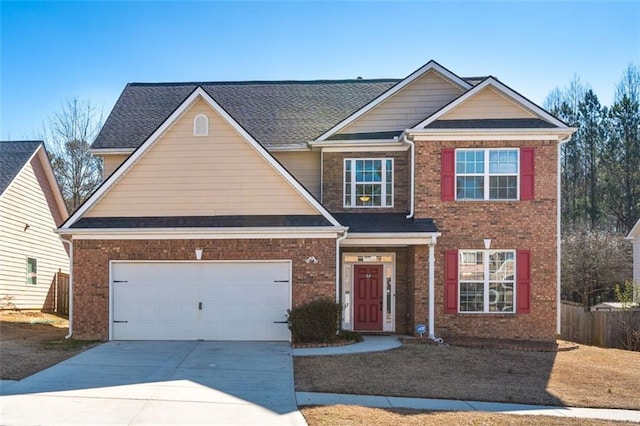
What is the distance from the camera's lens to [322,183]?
1825 cm

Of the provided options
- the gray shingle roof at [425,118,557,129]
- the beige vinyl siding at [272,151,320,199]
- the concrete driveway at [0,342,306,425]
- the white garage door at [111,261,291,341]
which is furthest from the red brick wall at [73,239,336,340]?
the gray shingle roof at [425,118,557,129]

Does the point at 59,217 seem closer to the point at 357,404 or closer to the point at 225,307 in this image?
the point at 225,307

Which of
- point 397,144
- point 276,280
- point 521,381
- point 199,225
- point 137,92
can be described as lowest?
point 521,381

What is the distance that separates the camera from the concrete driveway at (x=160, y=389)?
28.0 feet

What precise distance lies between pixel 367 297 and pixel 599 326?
26.2ft

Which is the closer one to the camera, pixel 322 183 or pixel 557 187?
pixel 557 187

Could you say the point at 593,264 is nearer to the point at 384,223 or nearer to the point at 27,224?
the point at 384,223

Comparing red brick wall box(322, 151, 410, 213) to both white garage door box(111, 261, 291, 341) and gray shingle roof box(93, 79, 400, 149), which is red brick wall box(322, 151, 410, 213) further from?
white garage door box(111, 261, 291, 341)

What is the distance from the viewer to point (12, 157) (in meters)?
22.8

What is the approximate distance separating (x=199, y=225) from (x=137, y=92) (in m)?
9.27

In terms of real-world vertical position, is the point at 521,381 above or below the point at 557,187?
below

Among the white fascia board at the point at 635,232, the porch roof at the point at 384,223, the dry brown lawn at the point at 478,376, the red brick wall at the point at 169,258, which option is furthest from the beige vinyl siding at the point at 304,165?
the white fascia board at the point at 635,232

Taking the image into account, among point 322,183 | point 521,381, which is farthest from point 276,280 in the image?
point 521,381

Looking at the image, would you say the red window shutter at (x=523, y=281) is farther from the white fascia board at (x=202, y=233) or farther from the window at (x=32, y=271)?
the window at (x=32, y=271)
